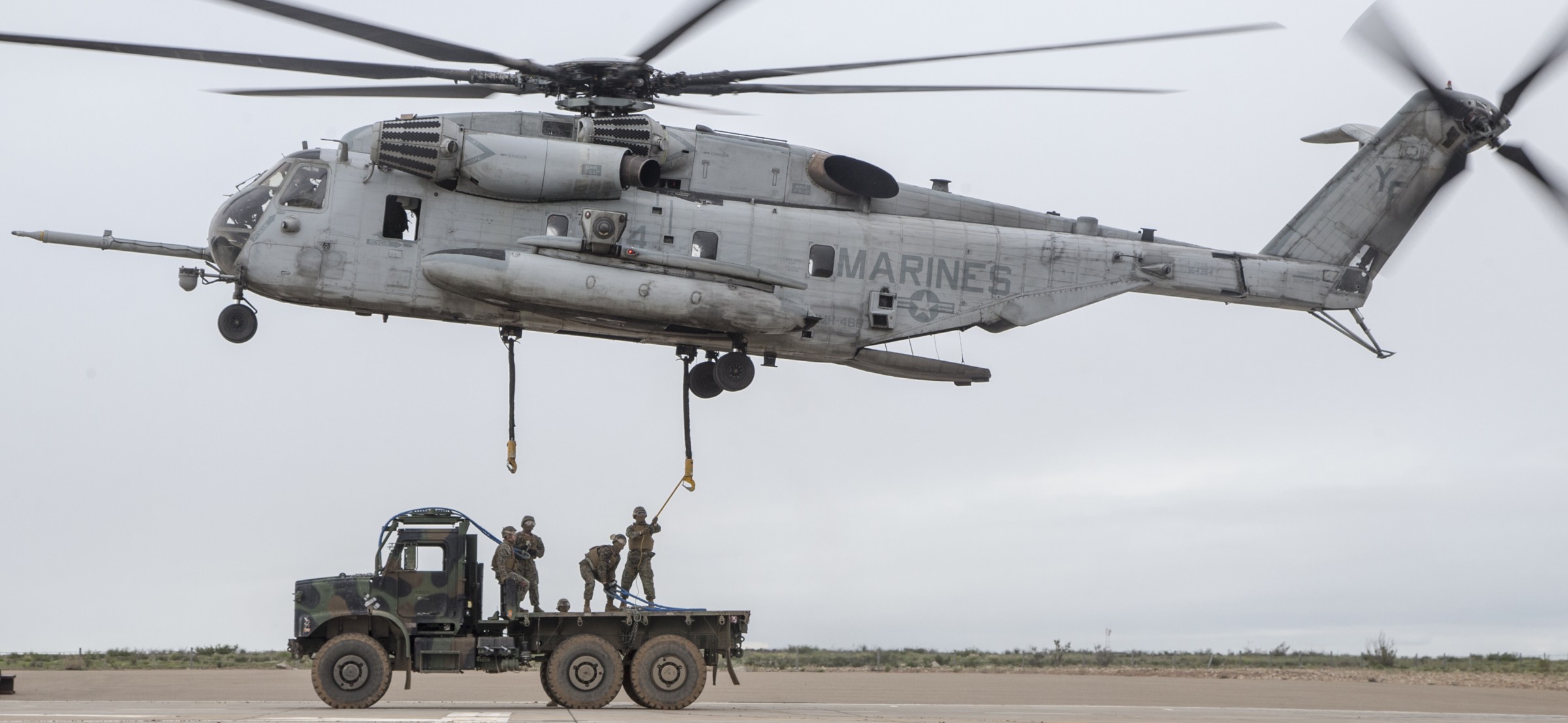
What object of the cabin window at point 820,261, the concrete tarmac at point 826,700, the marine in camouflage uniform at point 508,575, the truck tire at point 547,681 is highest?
the cabin window at point 820,261

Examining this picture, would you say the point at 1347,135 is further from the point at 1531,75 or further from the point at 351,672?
the point at 351,672

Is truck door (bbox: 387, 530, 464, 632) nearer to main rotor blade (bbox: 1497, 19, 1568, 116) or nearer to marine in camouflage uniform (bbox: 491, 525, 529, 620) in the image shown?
marine in camouflage uniform (bbox: 491, 525, 529, 620)

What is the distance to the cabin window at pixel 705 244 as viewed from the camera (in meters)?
19.0

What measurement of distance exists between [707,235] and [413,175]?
3.68 metres

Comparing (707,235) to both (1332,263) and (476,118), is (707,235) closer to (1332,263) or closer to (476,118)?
(476,118)

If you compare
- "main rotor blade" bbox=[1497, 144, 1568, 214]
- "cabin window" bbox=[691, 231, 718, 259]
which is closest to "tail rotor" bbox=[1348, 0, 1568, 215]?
"main rotor blade" bbox=[1497, 144, 1568, 214]

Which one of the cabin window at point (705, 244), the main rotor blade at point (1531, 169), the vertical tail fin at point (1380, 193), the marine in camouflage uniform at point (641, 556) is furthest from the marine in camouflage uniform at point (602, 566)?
the main rotor blade at point (1531, 169)

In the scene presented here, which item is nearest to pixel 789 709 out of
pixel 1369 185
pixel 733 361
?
pixel 733 361

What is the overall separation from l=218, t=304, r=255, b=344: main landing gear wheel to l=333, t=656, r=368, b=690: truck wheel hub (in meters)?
4.45

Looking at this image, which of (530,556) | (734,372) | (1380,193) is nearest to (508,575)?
(530,556)

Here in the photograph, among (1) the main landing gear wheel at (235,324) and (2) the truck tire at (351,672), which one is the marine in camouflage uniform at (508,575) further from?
Result: (1) the main landing gear wheel at (235,324)

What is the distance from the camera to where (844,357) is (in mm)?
20172

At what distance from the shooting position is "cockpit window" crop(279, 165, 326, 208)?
18.5 m

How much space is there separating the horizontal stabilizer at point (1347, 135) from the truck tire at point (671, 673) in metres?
13.1
